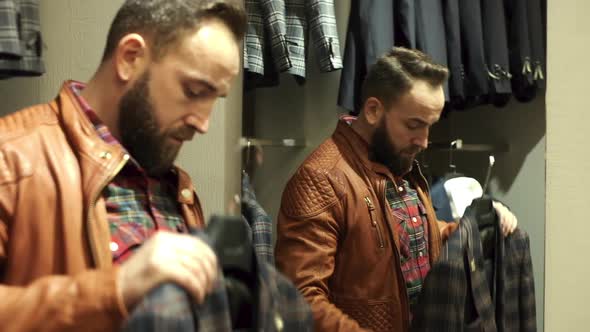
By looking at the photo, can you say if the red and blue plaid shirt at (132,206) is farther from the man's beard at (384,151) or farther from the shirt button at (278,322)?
the man's beard at (384,151)

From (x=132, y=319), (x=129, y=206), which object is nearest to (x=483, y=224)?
(x=129, y=206)

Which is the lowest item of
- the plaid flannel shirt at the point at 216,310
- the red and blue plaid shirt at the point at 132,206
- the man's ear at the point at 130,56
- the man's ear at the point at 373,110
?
the plaid flannel shirt at the point at 216,310

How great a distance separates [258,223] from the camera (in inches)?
70.3

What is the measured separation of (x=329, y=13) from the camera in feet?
6.39

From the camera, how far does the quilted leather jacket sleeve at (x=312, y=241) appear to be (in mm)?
1581

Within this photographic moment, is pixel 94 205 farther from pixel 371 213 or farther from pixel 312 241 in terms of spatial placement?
pixel 371 213

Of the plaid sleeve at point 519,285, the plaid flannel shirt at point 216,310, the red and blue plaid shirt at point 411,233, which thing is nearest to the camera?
the plaid flannel shirt at point 216,310

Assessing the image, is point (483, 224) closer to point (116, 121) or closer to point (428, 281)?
point (428, 281)

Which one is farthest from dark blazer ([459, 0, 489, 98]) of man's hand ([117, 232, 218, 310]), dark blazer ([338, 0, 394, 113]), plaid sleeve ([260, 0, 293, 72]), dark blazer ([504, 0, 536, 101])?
man's hand ([117, 232, 218, 310])

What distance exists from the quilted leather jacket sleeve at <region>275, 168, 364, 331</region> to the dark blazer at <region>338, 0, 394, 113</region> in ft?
1.36

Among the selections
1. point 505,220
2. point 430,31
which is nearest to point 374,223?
point 505,220

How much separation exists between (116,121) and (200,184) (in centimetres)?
40

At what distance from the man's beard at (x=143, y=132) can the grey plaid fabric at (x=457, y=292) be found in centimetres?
74

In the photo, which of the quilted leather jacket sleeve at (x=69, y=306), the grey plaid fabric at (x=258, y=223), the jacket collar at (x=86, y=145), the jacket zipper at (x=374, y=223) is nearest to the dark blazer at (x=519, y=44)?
the jacket zipper at (x=374, y=223)
